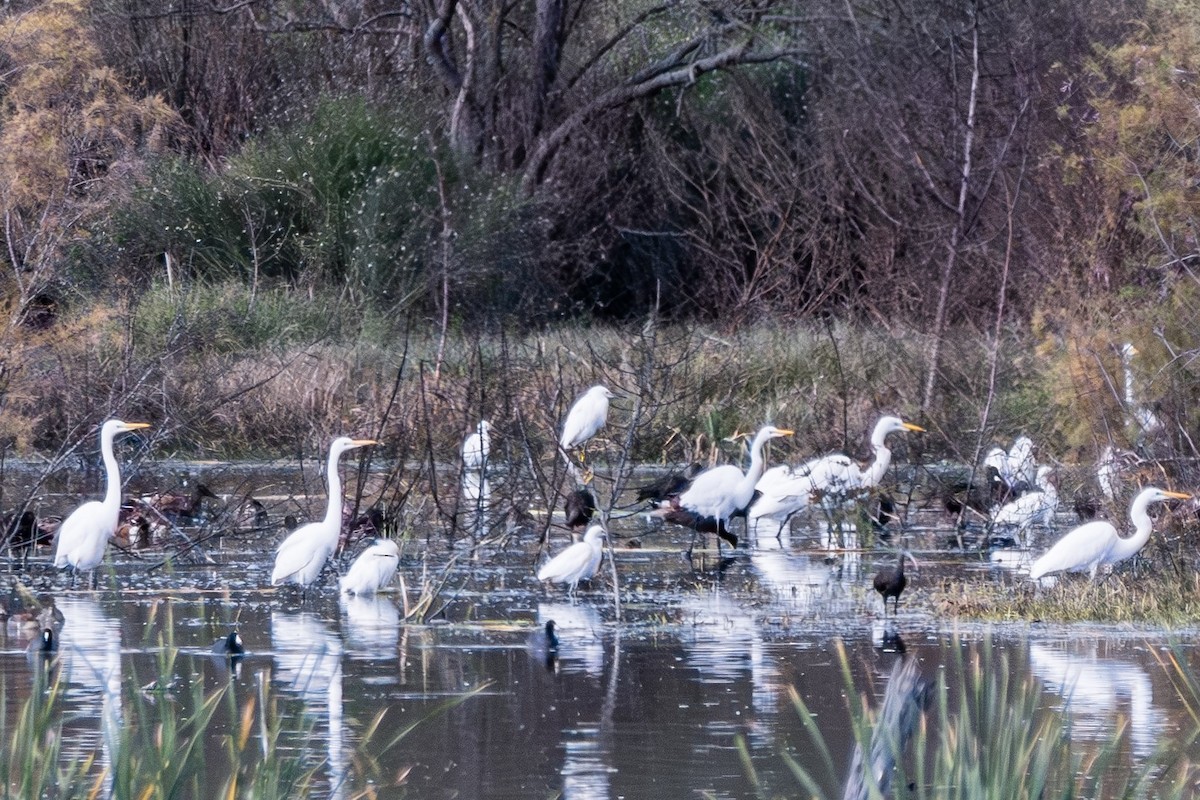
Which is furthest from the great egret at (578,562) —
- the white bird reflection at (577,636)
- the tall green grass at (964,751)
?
the tall green grass at (964,751)

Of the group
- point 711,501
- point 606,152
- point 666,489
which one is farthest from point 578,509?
point 606,152

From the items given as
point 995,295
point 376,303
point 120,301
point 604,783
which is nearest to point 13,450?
point 120,301

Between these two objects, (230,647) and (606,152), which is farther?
(606,152)

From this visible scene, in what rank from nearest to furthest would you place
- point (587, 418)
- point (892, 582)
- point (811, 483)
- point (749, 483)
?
point (892, 582)
point (749, 483)
point (811, 483)
point (587, 418)

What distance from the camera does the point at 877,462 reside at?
13.0m

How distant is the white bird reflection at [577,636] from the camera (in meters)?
7.98

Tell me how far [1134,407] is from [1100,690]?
4.54 metres

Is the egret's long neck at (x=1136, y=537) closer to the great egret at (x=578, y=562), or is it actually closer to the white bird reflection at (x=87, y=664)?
the great egret at (x=578, y=562)

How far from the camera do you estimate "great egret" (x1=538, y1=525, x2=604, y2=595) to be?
32.1 ft

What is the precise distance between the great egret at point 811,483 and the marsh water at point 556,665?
0.87 metres

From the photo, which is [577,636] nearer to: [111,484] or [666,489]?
[111,484]

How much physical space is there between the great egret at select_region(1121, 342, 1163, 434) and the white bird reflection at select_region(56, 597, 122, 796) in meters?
6.15

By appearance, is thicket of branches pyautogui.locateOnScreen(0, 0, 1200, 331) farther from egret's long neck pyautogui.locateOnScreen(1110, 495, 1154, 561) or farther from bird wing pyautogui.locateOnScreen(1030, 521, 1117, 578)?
bird wing pyautogui.locateOnScreen(1030, 521, 1117, 578)

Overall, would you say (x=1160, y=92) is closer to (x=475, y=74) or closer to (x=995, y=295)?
(x=995, y=295)
